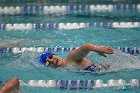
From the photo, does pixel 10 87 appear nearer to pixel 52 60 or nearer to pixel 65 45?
pixel 52 60

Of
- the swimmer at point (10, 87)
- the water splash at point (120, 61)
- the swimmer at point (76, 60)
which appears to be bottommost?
the water splash at point (120, 61)

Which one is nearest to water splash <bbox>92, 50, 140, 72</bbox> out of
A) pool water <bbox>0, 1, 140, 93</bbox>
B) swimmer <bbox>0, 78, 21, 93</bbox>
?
pool water <bbox>0, 1, 140, 93</bbox>

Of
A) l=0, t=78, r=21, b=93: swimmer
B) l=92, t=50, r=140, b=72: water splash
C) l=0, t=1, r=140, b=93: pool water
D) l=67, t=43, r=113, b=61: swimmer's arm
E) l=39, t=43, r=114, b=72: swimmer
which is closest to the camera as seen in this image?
l=0, t=78, r=21, b=93: swimmer

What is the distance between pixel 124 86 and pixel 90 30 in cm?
222

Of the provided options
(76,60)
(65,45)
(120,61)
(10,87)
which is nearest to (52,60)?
(76,60)

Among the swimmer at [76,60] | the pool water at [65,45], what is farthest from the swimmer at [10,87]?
the swimmer at [76,60]

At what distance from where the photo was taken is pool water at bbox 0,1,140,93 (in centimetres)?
395

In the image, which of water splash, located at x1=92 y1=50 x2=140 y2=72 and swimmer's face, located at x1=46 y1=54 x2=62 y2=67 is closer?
swimmer's face, located at x1=46 y1=54 x2=62 y2=67

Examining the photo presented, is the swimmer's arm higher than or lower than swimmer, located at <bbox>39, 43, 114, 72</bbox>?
higher

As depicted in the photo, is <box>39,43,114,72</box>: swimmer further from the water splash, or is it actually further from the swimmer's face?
the water splash

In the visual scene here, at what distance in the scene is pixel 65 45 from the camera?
16.8 ft

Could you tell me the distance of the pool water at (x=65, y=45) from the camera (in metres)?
3.95

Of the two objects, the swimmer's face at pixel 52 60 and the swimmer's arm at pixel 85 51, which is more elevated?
the swimmer's arm at pixel 85 51

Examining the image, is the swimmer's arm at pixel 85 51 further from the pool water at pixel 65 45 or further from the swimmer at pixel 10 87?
the swimmer at pixel 10 87
